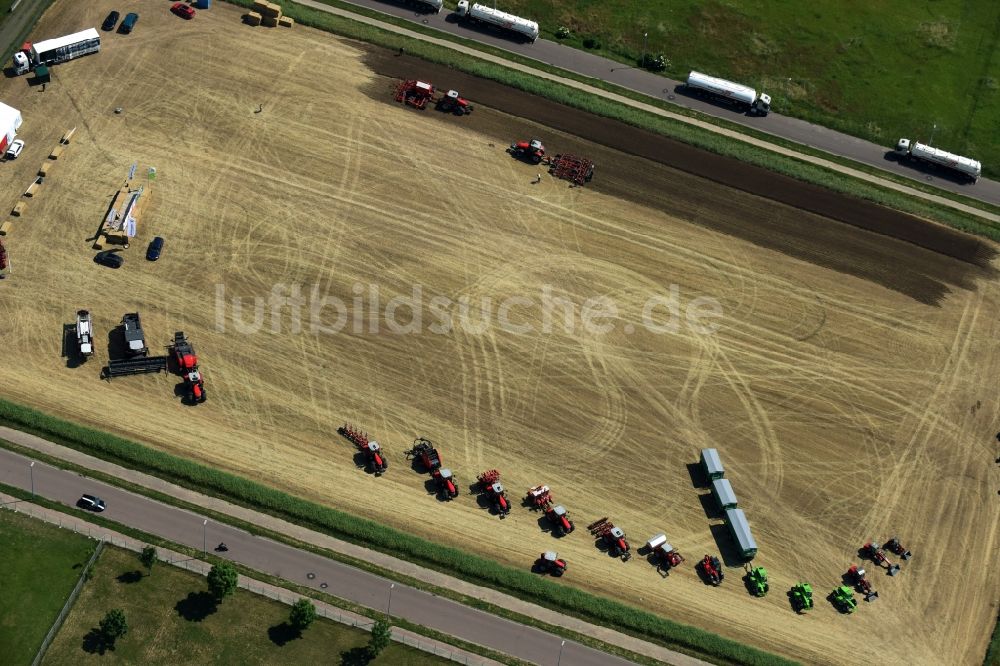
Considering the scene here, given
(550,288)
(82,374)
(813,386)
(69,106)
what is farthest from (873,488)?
(69,106)

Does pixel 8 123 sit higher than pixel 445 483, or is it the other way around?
pixel 8 123

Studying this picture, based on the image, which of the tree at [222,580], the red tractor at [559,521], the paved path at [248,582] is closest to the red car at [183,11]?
the paved path at [248,582]

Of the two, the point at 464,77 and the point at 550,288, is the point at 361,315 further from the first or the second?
the point at 464,77

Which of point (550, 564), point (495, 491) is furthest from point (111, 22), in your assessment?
point (550, 564)

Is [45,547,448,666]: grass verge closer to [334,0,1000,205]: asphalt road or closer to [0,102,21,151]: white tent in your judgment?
[0,102,21,151]: white tent

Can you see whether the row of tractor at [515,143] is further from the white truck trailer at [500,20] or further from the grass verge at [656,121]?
the white truck trailer at [500,20]

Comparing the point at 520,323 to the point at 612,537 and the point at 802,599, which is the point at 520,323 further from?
the point at 802,599
